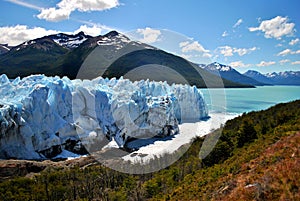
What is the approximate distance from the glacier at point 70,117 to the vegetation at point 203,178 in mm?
5219

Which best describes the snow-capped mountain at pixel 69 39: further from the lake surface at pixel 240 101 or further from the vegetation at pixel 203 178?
the vegetation at pixel 203 178

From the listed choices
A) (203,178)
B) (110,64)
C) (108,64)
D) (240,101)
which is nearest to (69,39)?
(110,64)

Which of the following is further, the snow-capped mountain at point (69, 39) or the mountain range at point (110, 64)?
the snow-capped mountain at point (69, 39)

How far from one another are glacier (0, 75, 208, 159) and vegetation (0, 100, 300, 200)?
5.22 metres

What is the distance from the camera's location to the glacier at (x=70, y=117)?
964 inches

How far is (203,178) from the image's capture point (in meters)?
12.2

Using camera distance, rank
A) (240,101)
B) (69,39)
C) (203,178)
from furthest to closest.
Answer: (69,39) < (240,101) < (203,178)

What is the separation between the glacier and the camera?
24.5 metres

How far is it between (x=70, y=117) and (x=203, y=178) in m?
20.4

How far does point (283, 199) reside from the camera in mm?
5738

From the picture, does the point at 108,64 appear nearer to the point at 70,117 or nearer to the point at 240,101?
the point at 240,101

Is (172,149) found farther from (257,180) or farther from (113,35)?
(113,35)

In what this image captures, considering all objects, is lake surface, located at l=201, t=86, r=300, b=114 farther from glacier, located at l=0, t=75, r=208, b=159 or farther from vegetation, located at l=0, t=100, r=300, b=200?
vegetation, located at l=0, t=100, r=300, b=200

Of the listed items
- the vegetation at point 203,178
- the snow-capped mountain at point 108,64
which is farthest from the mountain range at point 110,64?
the vegetation at point 203,178
